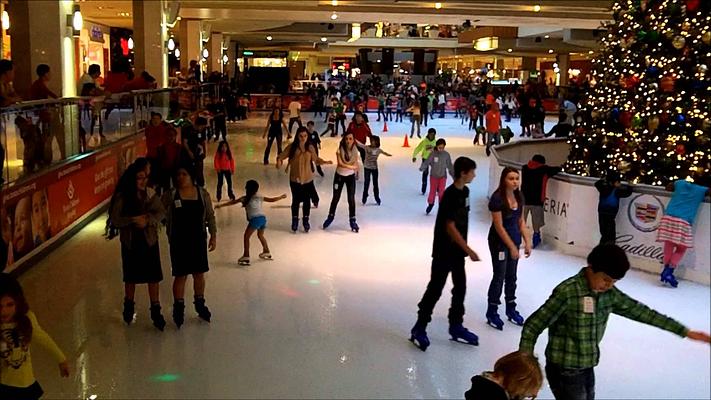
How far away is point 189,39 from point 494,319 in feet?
78.2

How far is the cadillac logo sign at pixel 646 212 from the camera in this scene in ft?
25.8

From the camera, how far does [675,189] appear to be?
24.0 ft

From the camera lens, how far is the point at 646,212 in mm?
7973

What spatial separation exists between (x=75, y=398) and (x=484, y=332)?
3.04 meters

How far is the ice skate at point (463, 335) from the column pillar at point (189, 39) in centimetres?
2380

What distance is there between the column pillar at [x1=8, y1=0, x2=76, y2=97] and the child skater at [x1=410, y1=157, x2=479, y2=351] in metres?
9.56

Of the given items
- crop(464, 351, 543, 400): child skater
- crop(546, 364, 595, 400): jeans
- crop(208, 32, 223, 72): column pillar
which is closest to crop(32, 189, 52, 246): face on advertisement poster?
crop(546, 364, 595, 400): jeans

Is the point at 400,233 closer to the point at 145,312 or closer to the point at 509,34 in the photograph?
the point at 145,312

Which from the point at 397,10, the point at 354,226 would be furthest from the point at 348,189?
the point at 397,10

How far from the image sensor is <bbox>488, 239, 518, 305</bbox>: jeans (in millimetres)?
6094

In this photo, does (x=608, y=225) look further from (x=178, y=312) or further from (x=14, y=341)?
(x=14, y=341)

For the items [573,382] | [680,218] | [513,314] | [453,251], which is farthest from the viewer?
[680,218]

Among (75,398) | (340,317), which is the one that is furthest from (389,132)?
(75,398)

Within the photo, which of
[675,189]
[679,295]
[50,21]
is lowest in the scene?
[679,295]
